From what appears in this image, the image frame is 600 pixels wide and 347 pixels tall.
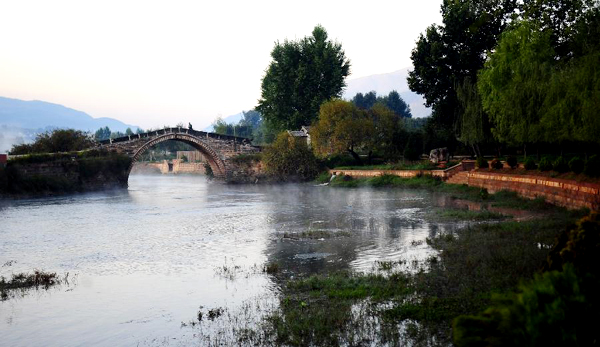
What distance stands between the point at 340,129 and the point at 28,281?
4126cm

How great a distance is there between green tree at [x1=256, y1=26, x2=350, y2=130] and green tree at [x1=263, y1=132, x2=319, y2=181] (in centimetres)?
1443

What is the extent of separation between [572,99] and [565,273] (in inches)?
1002

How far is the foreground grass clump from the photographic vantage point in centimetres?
1424

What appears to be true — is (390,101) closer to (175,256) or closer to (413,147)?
(413,147)

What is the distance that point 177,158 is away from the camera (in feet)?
351

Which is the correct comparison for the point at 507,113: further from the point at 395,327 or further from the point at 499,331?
the point at 499,331

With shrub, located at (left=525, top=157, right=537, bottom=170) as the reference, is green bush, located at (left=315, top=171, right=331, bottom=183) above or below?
below

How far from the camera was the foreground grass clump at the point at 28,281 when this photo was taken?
14.2 metres

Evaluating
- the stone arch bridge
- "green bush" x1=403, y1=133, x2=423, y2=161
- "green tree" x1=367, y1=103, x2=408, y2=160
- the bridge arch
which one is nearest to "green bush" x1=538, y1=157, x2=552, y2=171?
"green bush" x1=403, y1=133, x2=423, y2=161

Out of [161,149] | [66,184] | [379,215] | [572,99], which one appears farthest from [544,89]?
[161,149]

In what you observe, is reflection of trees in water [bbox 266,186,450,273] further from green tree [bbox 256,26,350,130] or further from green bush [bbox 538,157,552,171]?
green tree [bbox 256,26,350,130]

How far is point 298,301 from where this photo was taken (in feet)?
37.0

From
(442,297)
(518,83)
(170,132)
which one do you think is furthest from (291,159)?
(442,297)

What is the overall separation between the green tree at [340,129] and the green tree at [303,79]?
57.1 ft
